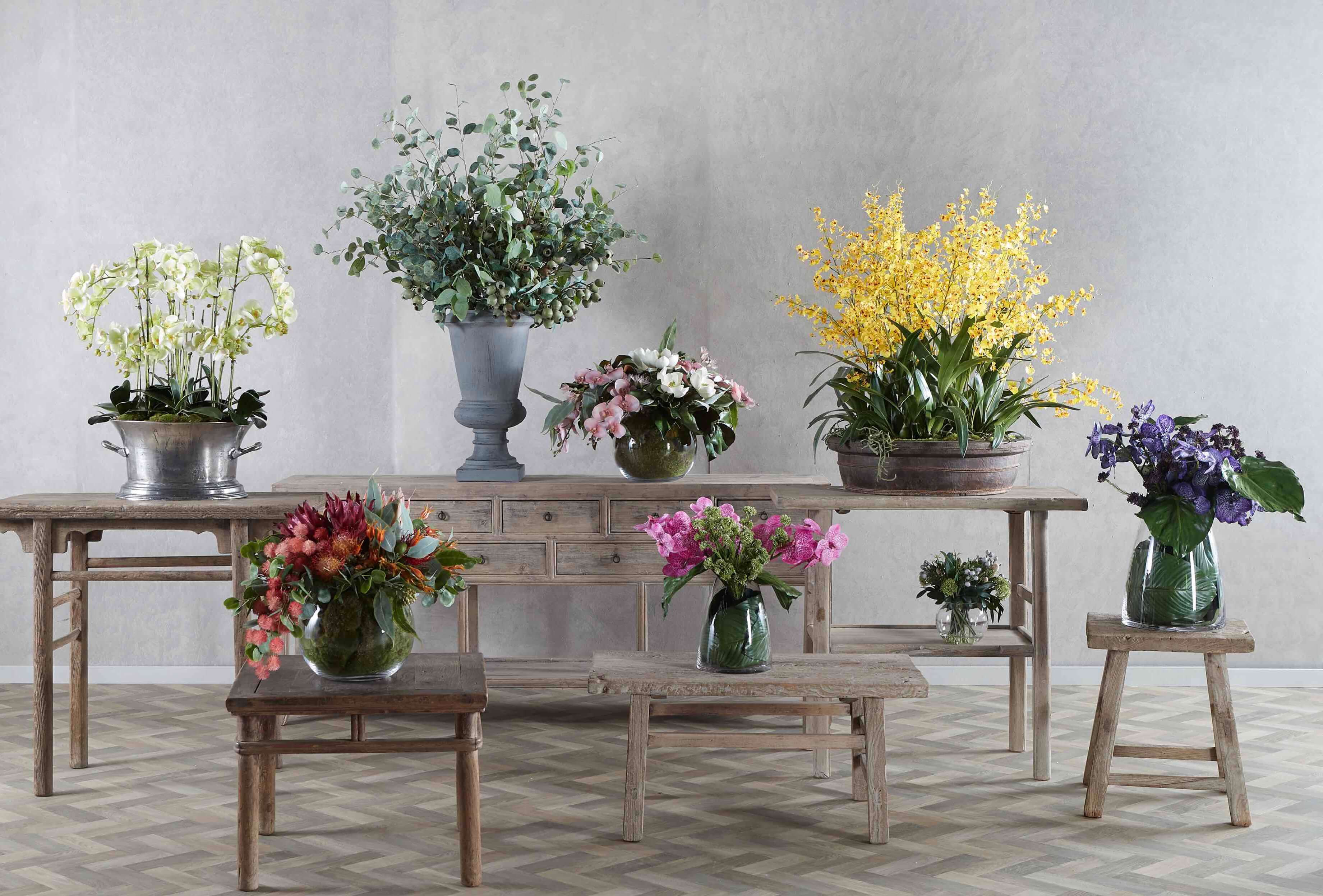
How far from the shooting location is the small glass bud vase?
4.27 metres

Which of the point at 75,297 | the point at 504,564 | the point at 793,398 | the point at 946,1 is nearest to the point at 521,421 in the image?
the point at 504,564

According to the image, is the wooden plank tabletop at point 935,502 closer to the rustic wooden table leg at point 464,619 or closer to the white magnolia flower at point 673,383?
the white magnolia flower at point 673,383

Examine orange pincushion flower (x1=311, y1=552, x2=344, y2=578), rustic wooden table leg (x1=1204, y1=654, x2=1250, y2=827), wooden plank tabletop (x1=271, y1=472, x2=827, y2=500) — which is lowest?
rustic wooden table leg (x1=1204, y1=654, x2=1250, y2=827)

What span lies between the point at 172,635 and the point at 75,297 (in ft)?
5.94

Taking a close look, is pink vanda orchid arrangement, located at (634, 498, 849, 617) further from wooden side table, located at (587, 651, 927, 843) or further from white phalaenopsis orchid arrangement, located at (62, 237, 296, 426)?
white phalaenopsis orchid arrangement, located at (62, 237, 296, 426)

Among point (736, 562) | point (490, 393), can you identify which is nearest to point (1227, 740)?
point (736, 562)

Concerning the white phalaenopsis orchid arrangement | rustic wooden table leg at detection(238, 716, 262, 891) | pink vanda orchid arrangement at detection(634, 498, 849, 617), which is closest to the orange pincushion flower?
rustic wooden table leg at detection(238, 716, 262, 891)

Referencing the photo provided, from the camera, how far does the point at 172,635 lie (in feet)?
17.7

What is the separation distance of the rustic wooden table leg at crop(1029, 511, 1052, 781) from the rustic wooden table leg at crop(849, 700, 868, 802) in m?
0.60

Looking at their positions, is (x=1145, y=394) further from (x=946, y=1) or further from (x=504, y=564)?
(x=504, y=564)

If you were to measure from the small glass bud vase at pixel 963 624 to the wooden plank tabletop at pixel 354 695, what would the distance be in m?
1.73

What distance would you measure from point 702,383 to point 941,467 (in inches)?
33.3

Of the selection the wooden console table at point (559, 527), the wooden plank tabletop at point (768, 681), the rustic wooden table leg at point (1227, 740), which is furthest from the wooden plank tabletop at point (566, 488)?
the rustic wooden table leg at point (1227, 740)

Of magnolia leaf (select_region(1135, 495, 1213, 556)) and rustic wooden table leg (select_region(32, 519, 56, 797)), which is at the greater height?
magnolia leaf (select_region(1135, 495, 1213, 556))
